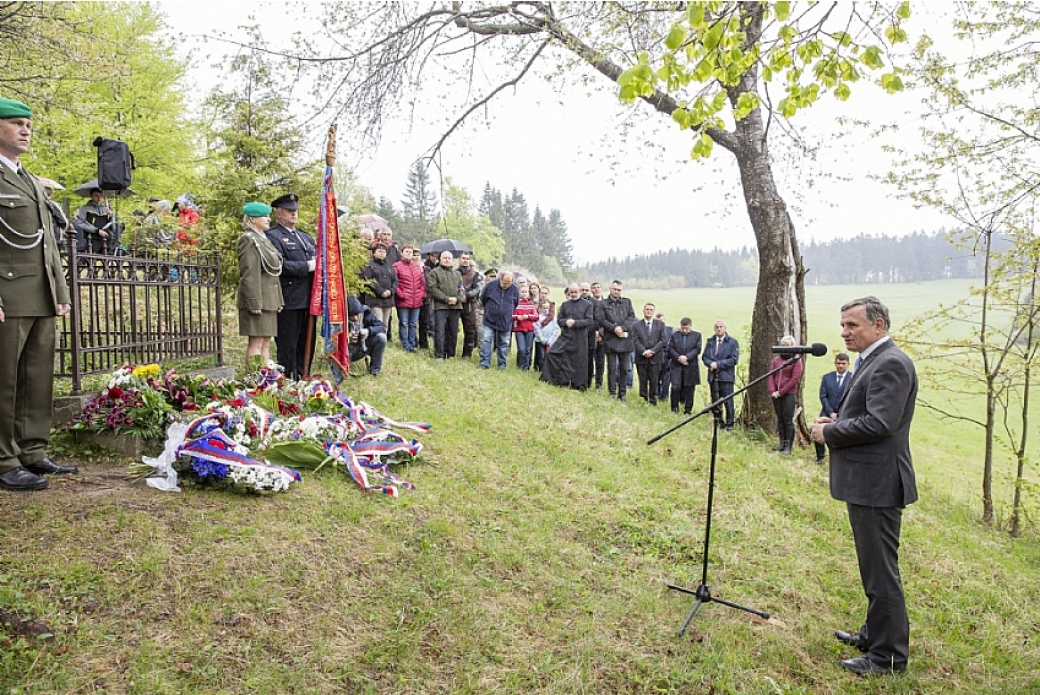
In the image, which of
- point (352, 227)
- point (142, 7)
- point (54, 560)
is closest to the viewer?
point (54, 560)

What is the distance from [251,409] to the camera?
512cm

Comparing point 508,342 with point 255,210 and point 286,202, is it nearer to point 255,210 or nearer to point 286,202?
point 286,202

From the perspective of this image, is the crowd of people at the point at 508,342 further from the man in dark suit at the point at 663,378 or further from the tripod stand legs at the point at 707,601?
the tripod stand legs at the point at 707,601

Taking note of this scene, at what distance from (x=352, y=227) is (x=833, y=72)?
7.33 metres

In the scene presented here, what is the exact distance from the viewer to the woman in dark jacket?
10.5m

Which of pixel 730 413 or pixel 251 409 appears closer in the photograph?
pixel 251 409

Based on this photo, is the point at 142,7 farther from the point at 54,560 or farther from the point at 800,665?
the point at 800,665

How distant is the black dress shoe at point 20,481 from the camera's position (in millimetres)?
3998

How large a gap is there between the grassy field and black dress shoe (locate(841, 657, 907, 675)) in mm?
73

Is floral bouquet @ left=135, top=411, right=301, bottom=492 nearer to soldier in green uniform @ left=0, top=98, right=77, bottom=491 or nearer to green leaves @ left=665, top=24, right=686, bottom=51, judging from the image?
soldier in green uniform @ left=0, top=98, right=77, bottom=491

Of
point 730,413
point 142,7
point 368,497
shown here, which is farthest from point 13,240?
point 142,7

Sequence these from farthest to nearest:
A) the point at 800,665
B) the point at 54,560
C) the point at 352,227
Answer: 1. the point at 352,227
2. the point at 800,665
3. the point at 54,560

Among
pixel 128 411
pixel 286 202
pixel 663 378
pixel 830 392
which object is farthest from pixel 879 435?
pixel 663 378

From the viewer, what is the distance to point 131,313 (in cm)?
573
